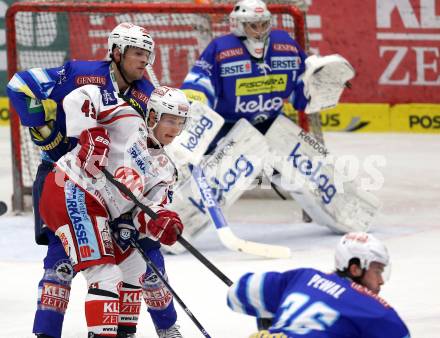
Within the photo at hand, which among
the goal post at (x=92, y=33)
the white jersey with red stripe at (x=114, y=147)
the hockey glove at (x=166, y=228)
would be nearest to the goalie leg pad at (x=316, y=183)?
the goal post at (x=92, y=33)

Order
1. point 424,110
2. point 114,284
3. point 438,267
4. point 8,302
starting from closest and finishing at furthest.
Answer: point 114,284, point 8,302, point 438,267, point 424,110

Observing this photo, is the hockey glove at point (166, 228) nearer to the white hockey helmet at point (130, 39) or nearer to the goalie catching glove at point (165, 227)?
the goalie catching glove at point (165, 227)

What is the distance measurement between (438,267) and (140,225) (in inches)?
91.8

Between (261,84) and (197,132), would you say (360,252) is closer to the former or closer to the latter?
(197,132)

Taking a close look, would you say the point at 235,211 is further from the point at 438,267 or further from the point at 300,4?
the point at 438,267

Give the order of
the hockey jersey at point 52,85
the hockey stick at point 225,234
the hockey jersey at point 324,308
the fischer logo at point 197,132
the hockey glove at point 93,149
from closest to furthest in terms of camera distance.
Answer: the hockey jersey at point 324,308
the hockey glove at point 93,149
the hockey jersey at point 52,85
the hockey stick at point 225,234
the fischer logo at point 197,132

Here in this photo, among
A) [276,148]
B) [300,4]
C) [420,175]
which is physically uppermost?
[300,4]

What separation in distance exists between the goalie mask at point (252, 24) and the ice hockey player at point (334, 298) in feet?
12.7

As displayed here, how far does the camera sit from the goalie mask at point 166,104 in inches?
227

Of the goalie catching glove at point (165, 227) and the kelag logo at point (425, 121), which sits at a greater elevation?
the goalie catching glove at point (165, 227)

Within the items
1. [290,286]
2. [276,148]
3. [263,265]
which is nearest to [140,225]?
[290,286]

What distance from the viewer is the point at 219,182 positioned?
27.1 ft

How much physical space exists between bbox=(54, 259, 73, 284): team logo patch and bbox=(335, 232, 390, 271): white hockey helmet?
161cm

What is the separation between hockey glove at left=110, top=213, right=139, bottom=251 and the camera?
5707 mm
